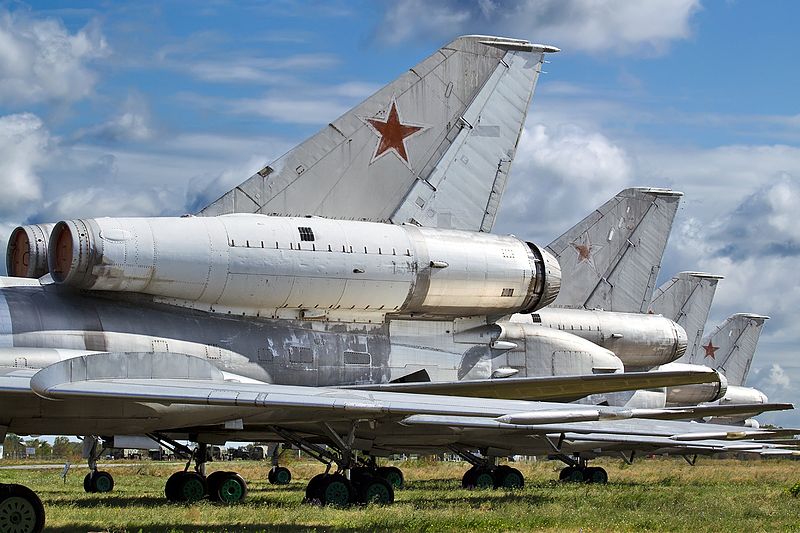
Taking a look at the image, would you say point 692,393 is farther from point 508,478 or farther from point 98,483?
point 98,483

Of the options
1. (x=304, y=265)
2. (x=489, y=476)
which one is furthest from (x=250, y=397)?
(x=489, y=476)

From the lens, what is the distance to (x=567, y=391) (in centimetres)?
1602

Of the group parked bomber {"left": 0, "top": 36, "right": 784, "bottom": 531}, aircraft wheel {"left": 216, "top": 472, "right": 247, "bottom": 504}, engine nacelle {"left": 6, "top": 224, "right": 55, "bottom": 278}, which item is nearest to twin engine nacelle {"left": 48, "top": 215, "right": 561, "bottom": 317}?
parked bomber {"left": 0, "top": 36, "right": 784, "bottom": 531}

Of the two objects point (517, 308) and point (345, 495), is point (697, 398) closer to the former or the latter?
point (517, 308)

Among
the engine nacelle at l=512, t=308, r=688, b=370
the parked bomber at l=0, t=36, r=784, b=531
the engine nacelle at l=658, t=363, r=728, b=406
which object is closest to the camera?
the parked bomber at l=0, t=36, r=784, b=531

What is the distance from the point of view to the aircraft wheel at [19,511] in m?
11.0

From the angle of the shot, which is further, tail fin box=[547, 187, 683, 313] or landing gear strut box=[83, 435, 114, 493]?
tail fin box=[547, 187, 683, 313]

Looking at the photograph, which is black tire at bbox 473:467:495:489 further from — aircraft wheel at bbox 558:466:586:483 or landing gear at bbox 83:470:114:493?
landing gear at bbox 83:470:114:493

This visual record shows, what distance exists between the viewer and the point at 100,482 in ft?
77.6

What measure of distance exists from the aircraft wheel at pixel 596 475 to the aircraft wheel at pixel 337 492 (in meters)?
13.4

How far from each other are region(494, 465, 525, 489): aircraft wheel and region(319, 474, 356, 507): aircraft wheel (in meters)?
9.01

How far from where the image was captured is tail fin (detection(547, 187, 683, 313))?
25.7 m

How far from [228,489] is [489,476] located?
27.1 feet

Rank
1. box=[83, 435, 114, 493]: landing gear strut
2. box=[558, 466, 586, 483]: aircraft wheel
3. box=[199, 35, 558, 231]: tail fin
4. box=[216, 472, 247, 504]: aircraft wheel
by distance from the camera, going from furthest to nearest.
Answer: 1. box=[558, 466, 586, 483]: aircraft wheel
2. box=[83, 435, 114, 493]: landing gear strut
3. box=[216, 472, 247, 504]: aircraft wheel
4. box=[199, 35, 558, 231]: tail fin
